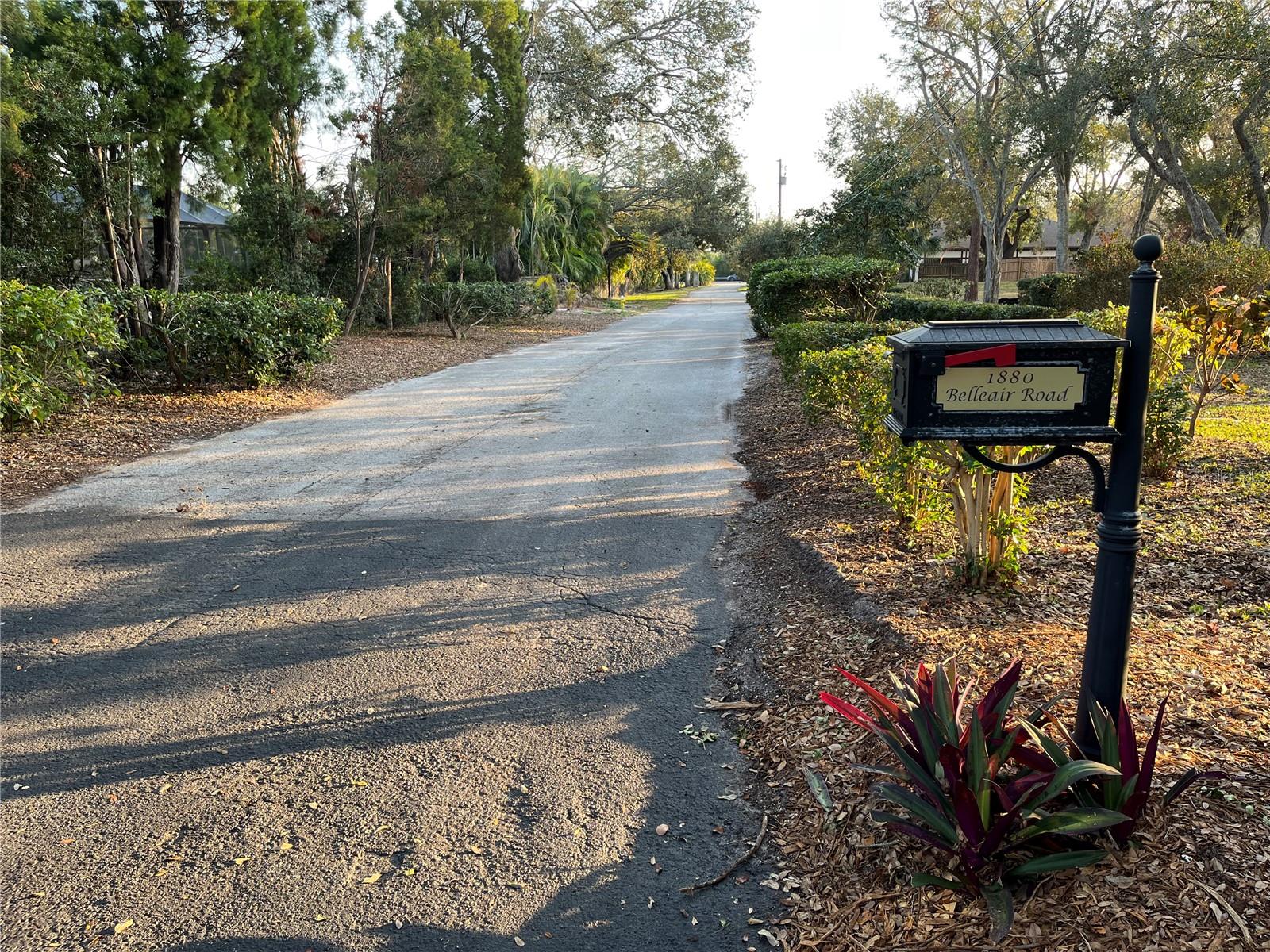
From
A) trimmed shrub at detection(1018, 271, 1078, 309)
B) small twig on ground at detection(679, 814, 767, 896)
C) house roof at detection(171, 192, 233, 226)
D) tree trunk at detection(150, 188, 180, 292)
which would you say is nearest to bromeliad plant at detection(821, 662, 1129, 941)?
small twig on ground at detection(679, 814, 767, 896)

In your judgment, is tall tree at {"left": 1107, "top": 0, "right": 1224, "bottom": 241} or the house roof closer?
tall tree at {"left": 1107, "top": 0, "right": 1224, "bottom": 241}

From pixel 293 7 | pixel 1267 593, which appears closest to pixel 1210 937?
pixel 1267 593

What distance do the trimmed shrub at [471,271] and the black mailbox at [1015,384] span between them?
26251mm

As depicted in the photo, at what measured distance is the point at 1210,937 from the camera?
6.68 ft

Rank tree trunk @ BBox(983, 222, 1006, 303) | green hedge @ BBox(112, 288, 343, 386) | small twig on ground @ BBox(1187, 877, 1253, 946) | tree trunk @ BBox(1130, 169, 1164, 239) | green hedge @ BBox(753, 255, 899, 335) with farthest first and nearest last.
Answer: tree trunk @ BBox(1130, 169, 1164, 239), tree trunk @ BBox(983, 222, 1006, 303), green hedge @ BBox(753, 255, 899, 335), green hedge @ BBox(112, 288, 343, 386), small twig on ground @ BBox(1187, 877, 1253, 946)

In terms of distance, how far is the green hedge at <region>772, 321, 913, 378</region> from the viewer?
31.9ft

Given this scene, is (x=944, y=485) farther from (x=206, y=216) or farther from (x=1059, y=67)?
(x=206, y=216)

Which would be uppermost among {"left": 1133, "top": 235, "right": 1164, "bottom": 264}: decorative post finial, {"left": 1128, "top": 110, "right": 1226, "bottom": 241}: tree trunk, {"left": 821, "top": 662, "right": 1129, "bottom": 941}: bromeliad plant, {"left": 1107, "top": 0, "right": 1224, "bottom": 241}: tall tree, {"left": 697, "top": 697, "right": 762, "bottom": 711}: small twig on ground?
{"left": 1107, "top": 0, "right": 1224, "bottom": 241}: tall tree

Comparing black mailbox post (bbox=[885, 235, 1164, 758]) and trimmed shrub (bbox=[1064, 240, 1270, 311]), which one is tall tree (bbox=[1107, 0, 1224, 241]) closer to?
trimmed shrub (bbox=[1064, 240, 1270, 311])

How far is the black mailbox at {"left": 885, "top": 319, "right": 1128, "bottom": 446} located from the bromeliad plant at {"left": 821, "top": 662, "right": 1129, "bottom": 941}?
694 millimetres

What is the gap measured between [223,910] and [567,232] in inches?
1455

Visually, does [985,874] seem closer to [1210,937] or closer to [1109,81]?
[1210,937]

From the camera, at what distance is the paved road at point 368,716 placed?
2.45 m

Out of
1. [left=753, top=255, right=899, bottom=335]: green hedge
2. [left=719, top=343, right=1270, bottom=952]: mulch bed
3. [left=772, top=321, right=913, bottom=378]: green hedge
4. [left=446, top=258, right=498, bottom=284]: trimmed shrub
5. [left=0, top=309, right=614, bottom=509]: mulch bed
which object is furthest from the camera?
[left=446, top=258, right=498, bottom=284]: trimmed shrub
